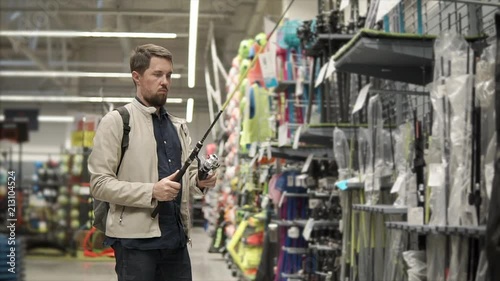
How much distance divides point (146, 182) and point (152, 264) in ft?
0.68

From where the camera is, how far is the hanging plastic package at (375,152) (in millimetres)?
3314

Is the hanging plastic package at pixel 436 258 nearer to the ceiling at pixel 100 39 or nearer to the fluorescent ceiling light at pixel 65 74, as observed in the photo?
the ceiling at pixel 100 39

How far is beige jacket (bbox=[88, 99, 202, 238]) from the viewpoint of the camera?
1.93 metres

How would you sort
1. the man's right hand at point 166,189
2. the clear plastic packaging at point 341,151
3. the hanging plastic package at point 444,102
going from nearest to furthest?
1. the man's right hand at point 166,189
2. the hanging plastic package at point 444,102
3. the clear plastic packaging at point 341,151

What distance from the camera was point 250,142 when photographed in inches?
167

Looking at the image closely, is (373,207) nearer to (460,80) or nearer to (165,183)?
(460,80)

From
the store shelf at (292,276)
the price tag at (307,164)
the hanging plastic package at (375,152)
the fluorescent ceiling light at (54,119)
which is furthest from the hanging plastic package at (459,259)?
the store shelf at (292,276)

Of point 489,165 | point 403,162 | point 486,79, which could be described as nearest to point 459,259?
point 489,165

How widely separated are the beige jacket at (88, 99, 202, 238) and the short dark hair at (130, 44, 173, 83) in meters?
0.10

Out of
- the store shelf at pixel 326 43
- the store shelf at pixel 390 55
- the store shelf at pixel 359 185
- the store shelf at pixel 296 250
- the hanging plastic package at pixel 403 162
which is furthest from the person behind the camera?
the store shelf at pixel 296 250

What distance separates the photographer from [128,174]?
199cm

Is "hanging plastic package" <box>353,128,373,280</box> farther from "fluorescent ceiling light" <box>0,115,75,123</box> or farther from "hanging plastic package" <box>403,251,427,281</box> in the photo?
"fluorescent ceiling light" <box>0,115,75,123</box>

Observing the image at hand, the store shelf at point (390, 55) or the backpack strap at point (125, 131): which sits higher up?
the store shelf at point (390, 55)

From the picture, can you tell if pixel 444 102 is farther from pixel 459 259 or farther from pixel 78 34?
pixel 78 34
